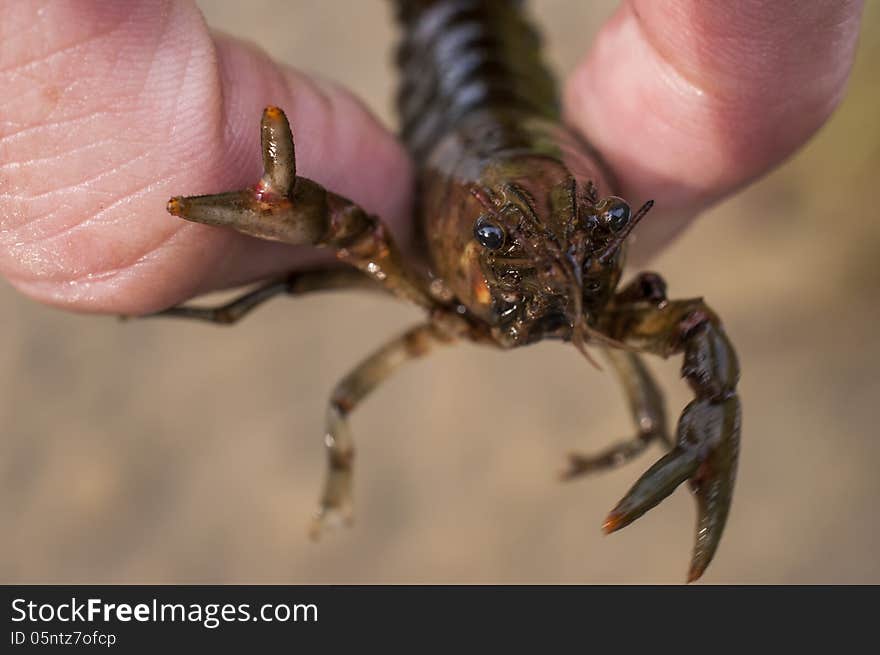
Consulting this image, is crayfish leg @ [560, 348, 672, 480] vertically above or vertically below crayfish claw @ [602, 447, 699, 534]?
below

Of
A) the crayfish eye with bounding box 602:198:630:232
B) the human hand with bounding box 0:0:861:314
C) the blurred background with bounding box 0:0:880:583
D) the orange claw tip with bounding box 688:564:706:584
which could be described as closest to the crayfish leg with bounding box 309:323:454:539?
the human hand with bounding box 0:0:861:314

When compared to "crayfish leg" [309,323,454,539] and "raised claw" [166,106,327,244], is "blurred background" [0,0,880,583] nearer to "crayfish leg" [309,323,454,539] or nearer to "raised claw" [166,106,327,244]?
"crayfish leg" [309,323,454,539]

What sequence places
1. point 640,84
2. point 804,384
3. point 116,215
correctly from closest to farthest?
point 116,215, point 640,84, point 804,384

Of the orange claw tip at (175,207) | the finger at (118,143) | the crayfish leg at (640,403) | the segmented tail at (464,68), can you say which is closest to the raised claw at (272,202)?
the orange claw tip at (175,207)

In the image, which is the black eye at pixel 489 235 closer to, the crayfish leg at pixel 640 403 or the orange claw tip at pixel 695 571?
the orange claw tip at pixel 695 571

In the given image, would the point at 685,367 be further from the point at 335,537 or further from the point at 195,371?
the point at 195,371

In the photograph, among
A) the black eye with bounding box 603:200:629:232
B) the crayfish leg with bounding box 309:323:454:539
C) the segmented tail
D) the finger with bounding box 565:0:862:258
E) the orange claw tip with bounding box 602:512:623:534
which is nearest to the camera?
the orange claw tip with bounding box 602:512:623:534

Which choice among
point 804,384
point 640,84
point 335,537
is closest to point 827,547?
point 804,384
